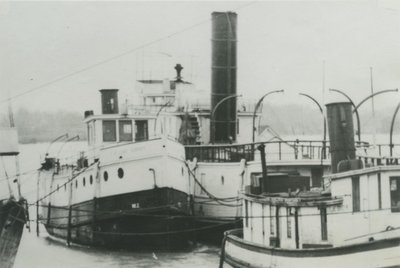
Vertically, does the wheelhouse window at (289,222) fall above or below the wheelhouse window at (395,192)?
below

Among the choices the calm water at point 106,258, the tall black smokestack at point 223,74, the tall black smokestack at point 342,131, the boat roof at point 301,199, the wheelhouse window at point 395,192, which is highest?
the tall black smokestack at point 223,74

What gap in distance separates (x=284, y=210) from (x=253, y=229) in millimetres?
1790

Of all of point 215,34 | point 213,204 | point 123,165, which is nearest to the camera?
point 123,165

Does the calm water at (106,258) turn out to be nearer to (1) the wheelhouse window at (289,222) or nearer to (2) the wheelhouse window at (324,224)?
(1) the wheelhouse window at (289,222)

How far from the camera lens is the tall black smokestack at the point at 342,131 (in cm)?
1430

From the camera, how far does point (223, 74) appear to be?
74.4 ft

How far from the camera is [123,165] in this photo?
1805cm

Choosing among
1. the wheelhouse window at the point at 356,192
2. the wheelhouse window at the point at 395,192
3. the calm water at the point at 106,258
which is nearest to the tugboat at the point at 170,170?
the calm water at the point at 106,258

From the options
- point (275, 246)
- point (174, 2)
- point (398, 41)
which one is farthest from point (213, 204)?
point (398, 41)

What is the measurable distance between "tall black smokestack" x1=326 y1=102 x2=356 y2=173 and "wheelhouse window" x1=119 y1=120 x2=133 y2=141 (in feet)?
28.5

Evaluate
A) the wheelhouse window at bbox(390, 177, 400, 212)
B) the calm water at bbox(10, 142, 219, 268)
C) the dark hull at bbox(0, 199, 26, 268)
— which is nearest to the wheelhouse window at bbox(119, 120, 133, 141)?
the calm water at bbox(10, 142, 219, 268)

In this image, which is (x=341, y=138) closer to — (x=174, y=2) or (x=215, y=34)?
(x=174, y=2)

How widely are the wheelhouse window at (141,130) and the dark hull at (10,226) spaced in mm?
7501

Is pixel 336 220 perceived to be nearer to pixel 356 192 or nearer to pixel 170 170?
pixel 356 192
